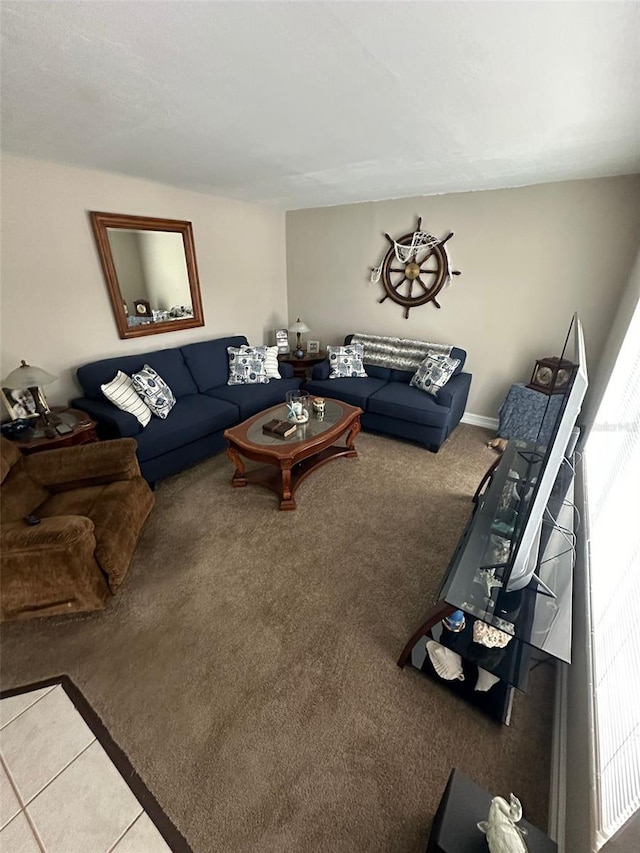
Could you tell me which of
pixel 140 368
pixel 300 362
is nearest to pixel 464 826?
pixel 140 368

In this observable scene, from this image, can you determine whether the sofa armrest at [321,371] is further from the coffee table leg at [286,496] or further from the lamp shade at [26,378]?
the lamp shade at [26,378]

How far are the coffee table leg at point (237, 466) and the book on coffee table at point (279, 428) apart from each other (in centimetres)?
28

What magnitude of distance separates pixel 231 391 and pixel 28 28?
8.62ft

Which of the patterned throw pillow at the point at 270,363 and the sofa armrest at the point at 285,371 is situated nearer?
the patterned throw pillow at the point at 270,363

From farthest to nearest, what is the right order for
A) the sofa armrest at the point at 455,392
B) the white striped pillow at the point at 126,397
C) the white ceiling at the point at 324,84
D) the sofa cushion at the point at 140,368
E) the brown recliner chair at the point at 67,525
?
the sofa armrest at the point at 455,392, the sofa cushion at the point at 140,368, the white striped pillow at the point at 126,397, the brown recliner chair at the point at 67,525, the white ceiling at the point at 324,84

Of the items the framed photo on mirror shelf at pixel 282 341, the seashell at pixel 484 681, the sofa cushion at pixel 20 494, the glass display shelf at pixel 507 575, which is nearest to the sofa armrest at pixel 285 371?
the framed photo on mirror shelf at pixel 282 341

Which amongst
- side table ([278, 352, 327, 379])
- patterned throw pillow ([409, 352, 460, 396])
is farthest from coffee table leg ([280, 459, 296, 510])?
side table ([278, 352, 327, 379])

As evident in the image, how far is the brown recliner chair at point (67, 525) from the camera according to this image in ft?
5.22

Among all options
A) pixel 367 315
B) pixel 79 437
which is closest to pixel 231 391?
pixel 79 437

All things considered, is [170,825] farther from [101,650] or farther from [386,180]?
[386,180]

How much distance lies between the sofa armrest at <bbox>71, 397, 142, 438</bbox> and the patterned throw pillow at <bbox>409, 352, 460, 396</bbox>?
2657 mm

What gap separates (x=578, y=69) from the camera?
4.19 feet

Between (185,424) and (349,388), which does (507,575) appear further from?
(349,388)

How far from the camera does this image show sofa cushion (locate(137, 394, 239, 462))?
2662mm
